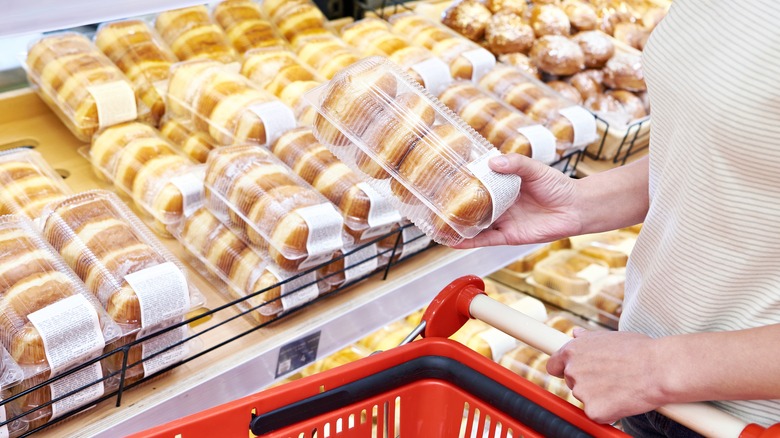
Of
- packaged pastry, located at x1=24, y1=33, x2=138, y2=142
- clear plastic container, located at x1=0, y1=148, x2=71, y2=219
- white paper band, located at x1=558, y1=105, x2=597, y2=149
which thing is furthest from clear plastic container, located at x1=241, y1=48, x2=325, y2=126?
white paper band, located at x1=558, y1=105, x2=597, y2=149

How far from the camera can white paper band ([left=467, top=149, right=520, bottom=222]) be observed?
124 centimetres

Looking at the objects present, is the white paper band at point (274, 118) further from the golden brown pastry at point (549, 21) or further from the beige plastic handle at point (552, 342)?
the golden brown pastry at point (549, 21)

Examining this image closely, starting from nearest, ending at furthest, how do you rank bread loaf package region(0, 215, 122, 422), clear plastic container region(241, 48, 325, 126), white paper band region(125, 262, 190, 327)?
bread loaf package region(0, 215, 122, 422)
white paper band region(125, 262, 190, 327)
clear plastic container region(241, 48, 325, 126)

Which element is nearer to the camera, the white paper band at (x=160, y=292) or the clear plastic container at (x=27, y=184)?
the white paper band at (x=160, y=292)

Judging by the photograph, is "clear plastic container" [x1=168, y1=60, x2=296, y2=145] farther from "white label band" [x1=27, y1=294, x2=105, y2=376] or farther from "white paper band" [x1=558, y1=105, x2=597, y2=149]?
"white paper band" [x1=558, y1=105, x2=597, y2=149]

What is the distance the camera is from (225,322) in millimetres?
1452

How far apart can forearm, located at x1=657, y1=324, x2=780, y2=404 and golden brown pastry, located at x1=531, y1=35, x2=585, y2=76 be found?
1.63m

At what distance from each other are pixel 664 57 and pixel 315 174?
811mm

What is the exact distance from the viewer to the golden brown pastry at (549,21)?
2682 millimetres

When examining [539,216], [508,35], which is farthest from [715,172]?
[508,35]

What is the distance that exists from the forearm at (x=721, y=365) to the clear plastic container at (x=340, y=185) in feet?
2.36

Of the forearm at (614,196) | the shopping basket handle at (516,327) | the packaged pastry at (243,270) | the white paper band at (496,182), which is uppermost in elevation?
the white paper band at (496,182)

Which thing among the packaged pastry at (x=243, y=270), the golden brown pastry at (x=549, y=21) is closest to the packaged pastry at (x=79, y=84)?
the packaged pastry at (x=243, y=270)

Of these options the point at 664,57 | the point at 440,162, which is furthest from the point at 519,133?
the point at 664,57
